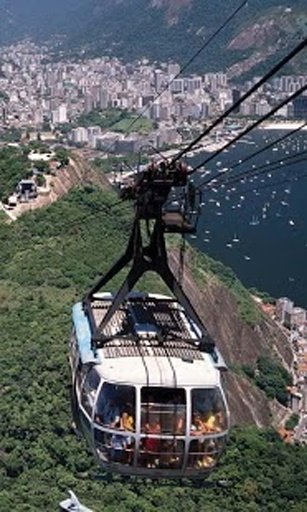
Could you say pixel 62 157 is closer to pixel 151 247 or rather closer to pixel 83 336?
pixel 83 336

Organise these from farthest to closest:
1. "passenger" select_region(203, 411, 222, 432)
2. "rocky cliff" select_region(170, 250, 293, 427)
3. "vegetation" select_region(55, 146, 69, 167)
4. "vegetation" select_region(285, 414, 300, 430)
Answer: "vegetation" select_region(55, 146, 69, 167), "vegetation" select_region(285, 414, 300, 430), "rocky cliff" select_region(170, 250, 293, 427), "passenger" select_region(203, 411, 222, 432)

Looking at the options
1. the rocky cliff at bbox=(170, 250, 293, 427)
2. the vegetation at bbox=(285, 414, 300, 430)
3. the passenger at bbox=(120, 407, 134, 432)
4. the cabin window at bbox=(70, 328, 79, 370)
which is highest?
the cabin window at bbox=(70, 328, 79, 370)

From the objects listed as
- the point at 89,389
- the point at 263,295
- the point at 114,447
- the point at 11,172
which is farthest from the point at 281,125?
the point at 114,447

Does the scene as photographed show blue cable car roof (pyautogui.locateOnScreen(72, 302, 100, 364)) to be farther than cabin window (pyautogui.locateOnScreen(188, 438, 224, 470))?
Yes

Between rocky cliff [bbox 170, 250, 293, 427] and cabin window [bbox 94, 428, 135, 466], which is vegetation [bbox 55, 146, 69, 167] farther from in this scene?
cabin window [bbox 94, 428, 135, 466]

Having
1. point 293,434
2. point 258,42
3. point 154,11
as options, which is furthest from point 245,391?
point 154,11

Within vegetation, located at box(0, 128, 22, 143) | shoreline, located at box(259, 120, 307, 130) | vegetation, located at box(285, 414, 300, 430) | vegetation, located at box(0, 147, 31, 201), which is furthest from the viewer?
shoreline, located at box(259, 120, 307, 130)

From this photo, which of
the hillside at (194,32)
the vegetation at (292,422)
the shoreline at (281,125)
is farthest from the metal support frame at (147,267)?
the hillside at (194,32)

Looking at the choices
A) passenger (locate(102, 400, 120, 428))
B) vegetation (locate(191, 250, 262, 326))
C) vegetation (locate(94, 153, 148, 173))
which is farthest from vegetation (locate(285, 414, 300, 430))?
vegetation (locate(94, 153, 148, 173))
